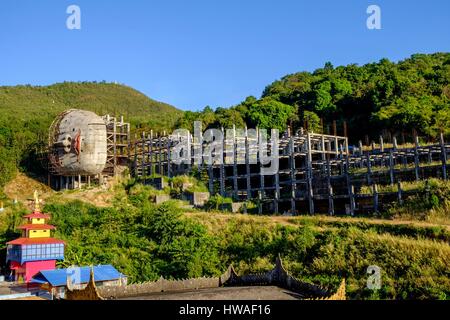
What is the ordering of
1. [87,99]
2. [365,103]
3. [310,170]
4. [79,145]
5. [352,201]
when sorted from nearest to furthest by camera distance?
[352,201] → [310,170] → [79,145] → [365,103] → [87,99]

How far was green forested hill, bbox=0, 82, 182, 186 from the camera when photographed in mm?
52062

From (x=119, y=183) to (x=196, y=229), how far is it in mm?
16170

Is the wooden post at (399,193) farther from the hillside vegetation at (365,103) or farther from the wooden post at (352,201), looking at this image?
the hillside vegetation at (365,103)

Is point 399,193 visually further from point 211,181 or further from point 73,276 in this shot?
point 73,276

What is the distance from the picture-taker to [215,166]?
42.0m

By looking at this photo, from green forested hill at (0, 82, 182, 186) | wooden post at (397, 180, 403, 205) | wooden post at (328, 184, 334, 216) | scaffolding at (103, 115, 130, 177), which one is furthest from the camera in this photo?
green forested hill at (0, 82, 182, 186)

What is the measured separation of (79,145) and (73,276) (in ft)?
74.8

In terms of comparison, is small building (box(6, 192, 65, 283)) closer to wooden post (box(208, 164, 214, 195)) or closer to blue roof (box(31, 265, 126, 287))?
blue roof (box(31, 265, 126, 287))

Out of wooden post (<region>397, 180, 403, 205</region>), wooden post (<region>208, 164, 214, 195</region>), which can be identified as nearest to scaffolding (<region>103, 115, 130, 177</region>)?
wooden post (<region>208, 164, 214, 195</region>)

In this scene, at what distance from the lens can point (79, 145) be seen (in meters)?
43.7

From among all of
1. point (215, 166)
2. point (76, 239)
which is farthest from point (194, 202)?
point (76, 239)

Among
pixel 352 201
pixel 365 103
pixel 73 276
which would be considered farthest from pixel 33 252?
pixel 365 103

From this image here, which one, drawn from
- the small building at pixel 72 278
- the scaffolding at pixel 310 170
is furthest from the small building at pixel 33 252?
the scaffolding at pixel 310 170

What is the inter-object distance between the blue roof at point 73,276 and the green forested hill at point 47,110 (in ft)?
93.0
